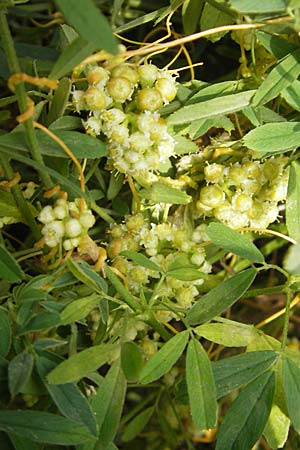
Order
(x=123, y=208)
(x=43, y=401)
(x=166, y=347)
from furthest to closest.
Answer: (x=123, y=208), (x=43, y=401), (x=166, y=347)

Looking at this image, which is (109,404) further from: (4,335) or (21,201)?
(21,201)

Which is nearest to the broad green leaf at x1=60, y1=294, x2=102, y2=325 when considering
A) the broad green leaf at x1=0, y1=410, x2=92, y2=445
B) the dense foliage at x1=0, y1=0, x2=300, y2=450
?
the dense foliage at x1=0, y1=0, x2=300, y2=450

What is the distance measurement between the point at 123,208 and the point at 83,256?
Answer: 0.17m

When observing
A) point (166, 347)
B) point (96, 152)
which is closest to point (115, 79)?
point (96, 152)

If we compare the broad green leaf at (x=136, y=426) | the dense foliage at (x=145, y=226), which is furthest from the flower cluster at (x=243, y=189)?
the broad green leaf at (x=136, y=426)

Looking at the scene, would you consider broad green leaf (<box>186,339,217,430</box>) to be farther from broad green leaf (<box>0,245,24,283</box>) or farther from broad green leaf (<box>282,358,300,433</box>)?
broad green leaf (<box>0,245,24,283</box>)

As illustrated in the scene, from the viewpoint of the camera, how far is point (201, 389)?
0.82 meters

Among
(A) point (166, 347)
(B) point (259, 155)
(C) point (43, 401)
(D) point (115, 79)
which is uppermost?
(D) point (115, 79)

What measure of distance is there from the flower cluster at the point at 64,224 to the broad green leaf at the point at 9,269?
0.06 meters

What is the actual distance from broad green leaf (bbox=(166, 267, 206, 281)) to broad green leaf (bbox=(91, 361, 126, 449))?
0.41ft

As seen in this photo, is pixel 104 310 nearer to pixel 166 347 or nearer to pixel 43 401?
pixel 166 347

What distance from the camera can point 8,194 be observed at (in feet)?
3.10

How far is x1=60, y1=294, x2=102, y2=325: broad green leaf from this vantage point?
2.68 ft

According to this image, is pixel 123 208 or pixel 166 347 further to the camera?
pixel 123 208
